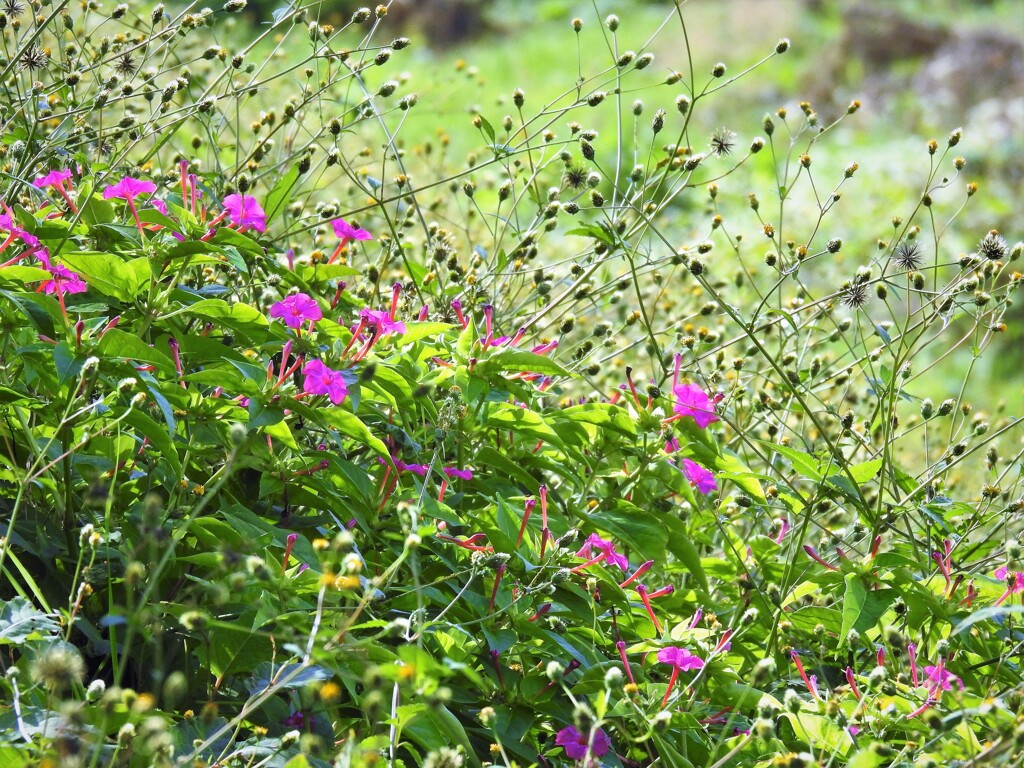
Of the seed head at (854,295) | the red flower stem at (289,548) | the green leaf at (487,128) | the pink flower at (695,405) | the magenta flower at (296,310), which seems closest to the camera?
the red flower stem at (289,548)

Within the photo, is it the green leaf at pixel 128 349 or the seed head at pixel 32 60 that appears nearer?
the green leaf at pixel 128 349

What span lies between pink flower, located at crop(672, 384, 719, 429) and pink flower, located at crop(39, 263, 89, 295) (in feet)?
3.23

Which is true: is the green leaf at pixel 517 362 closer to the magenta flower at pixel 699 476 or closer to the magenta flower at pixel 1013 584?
the magenta flower at pixel 699 476

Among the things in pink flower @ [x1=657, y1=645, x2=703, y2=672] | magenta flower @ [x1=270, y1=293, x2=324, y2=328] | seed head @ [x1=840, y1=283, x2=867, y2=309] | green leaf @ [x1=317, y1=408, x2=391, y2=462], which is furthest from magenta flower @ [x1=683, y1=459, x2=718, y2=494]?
magenta flower @ [x1=270, y1=293, x2=324, y2=328]

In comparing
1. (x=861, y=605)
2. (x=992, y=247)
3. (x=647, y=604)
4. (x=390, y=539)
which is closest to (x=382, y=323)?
(x=390, y=539)

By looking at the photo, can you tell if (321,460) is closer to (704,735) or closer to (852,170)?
(704,735)

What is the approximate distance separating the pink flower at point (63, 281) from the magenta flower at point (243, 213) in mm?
280

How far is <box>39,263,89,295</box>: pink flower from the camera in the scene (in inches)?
68.2

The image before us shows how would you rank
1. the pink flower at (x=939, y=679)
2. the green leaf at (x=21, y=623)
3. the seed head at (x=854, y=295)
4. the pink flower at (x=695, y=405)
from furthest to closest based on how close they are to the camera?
the seed head at (x=854, y=295), the pink flower at (x=695, y=405), the pink flower at (x=939, y=679), the green leaf at (x=21, y=623)

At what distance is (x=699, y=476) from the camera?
191cm

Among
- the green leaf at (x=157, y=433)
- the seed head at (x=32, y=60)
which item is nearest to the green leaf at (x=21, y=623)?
the green leaf at (x=157, y=433)

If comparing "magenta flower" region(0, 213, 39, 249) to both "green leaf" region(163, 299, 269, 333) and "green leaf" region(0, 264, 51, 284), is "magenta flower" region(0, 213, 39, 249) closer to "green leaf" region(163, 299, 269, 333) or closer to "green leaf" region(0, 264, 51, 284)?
"green leaf" region(0, 264, 51, 284)

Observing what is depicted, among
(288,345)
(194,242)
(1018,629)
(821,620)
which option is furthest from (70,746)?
(1018,629)

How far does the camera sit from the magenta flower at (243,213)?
6.38ft
